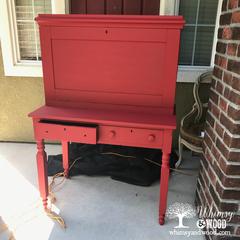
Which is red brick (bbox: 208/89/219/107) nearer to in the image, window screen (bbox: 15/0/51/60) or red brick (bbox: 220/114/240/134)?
red brick (bbox: 220/114/240/134)

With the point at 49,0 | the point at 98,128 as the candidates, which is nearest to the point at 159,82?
the point at 98,128

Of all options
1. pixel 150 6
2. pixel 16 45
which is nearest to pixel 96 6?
pixel 150 6

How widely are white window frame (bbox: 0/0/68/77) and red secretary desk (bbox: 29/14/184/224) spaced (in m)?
0.97

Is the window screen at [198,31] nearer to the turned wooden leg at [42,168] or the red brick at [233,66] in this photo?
the red brick at [233,66]

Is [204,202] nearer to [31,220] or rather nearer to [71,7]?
[31,220]

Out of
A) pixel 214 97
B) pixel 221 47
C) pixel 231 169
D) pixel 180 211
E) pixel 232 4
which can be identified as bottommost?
pixel 180 211

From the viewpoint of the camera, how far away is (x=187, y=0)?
259 cm

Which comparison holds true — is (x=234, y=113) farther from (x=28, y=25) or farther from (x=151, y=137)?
(x=28, y=25)

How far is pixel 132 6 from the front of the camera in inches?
102

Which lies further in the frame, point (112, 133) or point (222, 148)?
point (112, 133)

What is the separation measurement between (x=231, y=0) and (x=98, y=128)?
3.55 ft

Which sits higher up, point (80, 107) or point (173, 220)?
point (80, 107)

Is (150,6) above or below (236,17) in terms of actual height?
above

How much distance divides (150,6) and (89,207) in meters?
1.92
